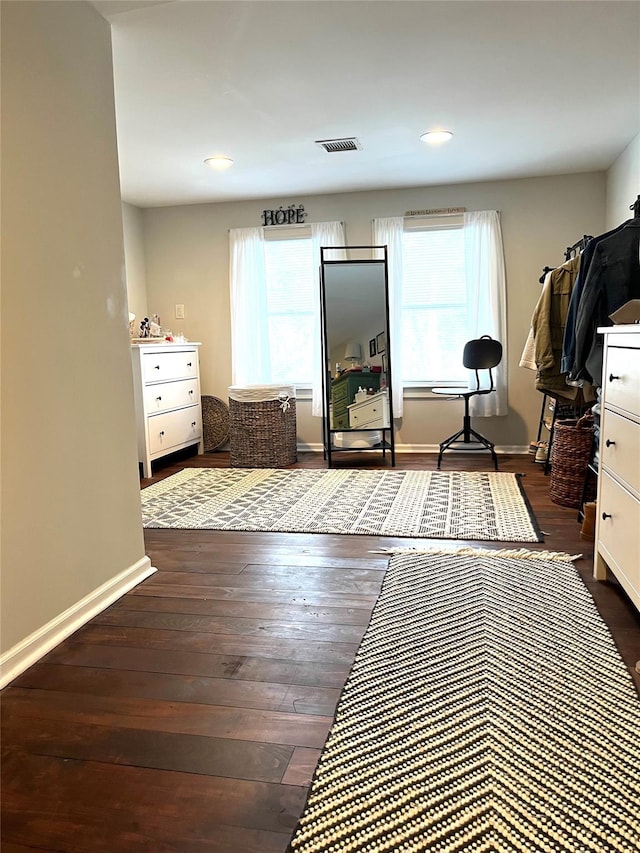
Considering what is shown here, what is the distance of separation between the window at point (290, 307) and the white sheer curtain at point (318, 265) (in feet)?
0.18

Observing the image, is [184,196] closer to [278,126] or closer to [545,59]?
[278,126]

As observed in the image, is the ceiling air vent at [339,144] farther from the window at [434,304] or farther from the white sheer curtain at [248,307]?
the white sheer curtain at [248,307]

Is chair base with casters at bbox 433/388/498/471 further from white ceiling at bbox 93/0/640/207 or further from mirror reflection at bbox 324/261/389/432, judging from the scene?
white ceiling at bbox 93/0/640/207

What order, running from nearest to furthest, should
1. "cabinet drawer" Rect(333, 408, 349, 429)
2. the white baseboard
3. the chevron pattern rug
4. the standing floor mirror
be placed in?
the chevron pattern rug
the white baseboard
the standing floor mirror
"cabinet drawer" Rect(333, 408, 349, 429)

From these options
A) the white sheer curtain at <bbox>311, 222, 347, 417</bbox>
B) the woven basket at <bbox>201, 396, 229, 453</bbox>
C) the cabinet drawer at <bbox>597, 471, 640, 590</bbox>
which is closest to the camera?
the cabinet drawer at <bbox>597, 471, 640, 590</bbox>

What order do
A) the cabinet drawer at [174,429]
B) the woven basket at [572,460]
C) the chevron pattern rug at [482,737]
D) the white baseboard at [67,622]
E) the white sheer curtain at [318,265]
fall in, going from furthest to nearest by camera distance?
1. the white sheer curtain at [318,265]
2. the cabinet drawer at [174,429]
3. the woven basket at [572,460]
4. the white baseboard at [67,622]
5. the chevron pattern rug at [482,737]

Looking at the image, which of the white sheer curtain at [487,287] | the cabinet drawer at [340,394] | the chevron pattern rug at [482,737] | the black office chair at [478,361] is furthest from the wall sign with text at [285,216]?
the chevron pattern rug at [482,737]

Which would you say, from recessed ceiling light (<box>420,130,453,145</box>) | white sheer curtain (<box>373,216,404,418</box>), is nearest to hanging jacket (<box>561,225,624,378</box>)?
recessed ceiling light (<box>420,130,453,145</box>)

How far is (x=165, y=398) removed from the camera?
4.62m

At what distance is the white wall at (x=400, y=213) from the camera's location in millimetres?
4656

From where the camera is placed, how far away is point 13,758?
141 cm

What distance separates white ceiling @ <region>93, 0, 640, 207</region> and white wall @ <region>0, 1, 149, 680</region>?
0.42 meters

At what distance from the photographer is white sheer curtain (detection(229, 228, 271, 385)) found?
5.21m

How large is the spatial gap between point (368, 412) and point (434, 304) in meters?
1.06
